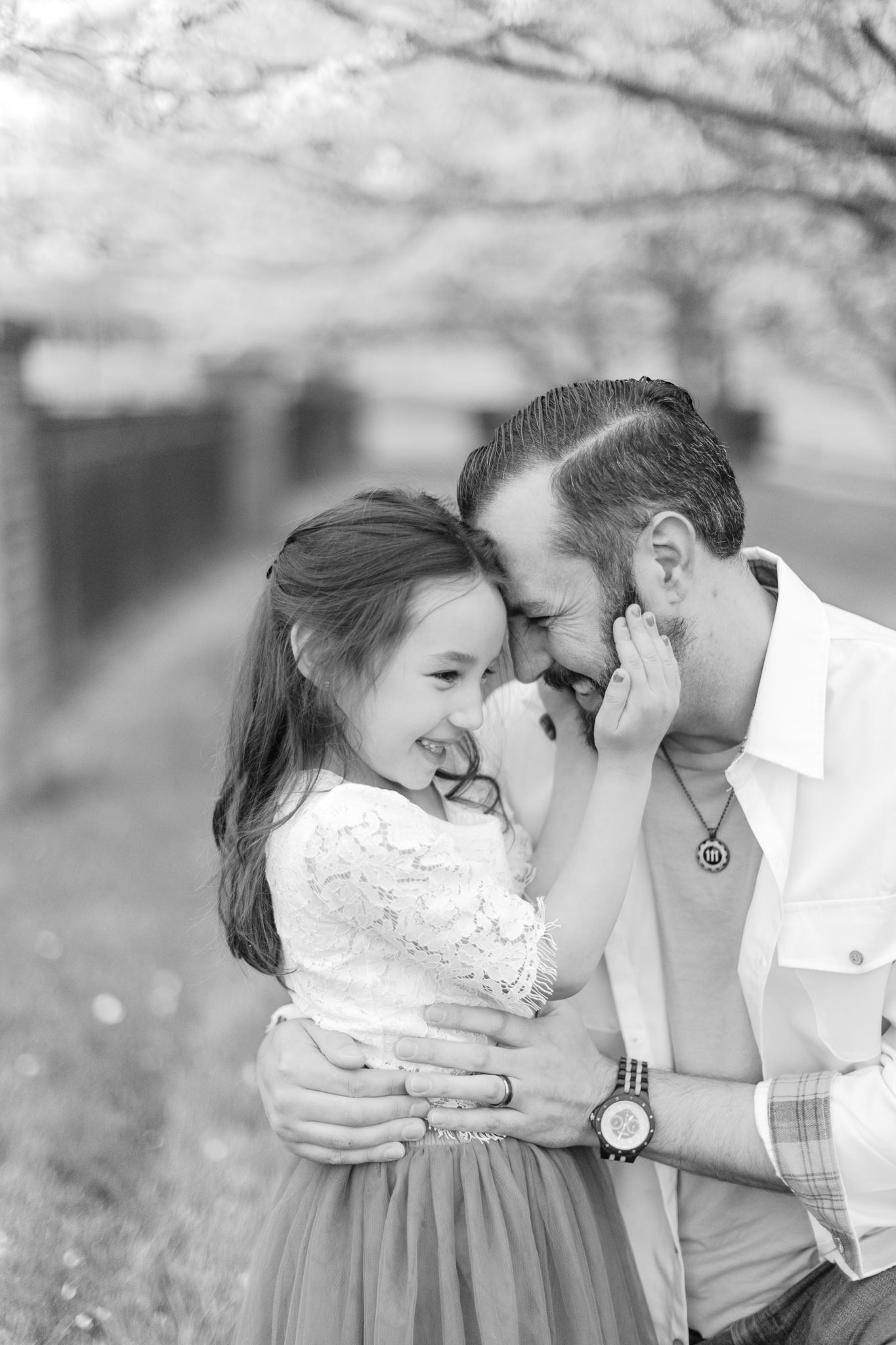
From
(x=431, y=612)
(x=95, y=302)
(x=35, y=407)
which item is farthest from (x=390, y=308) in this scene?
(x=431, y=612)

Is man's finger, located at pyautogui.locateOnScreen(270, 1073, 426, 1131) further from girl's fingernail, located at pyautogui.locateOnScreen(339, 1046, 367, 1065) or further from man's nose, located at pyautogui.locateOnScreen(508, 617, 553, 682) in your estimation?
man's nose, located at pyautogui.locateOnScreen(508, 617, 553, 682)

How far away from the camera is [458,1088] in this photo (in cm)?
184

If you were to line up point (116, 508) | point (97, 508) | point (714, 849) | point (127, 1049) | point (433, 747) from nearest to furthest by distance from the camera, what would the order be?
point (433, 747) < point (714, 849) < point (127, 1049) < point (97, 508) < point (116, 508)

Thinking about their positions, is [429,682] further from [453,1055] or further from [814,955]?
[814,955]

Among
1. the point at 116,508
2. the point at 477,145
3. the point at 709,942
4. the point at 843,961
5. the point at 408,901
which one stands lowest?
the point at 116,508

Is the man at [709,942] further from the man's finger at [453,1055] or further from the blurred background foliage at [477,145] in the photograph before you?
the blurred background foliage at [477,145]

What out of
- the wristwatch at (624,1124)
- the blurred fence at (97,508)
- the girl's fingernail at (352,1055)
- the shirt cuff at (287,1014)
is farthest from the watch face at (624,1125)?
the blurred fence at (97,508)

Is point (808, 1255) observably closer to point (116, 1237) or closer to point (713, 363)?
point (116, 1237)

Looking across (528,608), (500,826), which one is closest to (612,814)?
(500,826)

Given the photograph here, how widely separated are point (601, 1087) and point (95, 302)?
338 inches

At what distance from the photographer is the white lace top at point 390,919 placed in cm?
179

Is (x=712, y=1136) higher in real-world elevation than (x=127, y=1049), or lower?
higher

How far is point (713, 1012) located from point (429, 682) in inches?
31.6

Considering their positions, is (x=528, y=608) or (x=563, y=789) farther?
(x=563, y=789)
